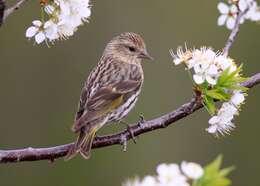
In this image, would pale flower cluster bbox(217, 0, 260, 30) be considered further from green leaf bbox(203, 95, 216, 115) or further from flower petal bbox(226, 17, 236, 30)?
green leaf bbox(203, 95, 216, 115)

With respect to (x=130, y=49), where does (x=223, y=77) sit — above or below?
below

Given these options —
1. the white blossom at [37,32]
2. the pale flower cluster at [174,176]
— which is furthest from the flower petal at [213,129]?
the pale flower cluster at [174,176]

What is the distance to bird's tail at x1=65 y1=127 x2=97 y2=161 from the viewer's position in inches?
234

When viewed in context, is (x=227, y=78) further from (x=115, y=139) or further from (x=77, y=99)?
(x=77, y=99)

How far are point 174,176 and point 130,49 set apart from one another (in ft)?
13.9

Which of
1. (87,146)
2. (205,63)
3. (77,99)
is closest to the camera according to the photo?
(205,63)

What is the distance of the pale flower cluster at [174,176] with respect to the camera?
4.30m

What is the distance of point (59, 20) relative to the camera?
5.71 meters

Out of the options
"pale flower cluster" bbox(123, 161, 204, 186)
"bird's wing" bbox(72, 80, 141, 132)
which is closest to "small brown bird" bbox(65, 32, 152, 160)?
"bird's wing" bbox(72, 80, 141, 132)

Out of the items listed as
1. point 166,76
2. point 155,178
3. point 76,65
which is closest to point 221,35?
point 166,76

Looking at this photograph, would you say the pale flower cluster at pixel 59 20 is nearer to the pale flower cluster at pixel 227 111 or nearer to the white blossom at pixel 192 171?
the pale flower cluster at pixel 227 111

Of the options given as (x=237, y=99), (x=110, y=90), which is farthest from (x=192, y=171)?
(x=110, y=90)

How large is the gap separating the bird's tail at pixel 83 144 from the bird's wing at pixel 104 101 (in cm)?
6

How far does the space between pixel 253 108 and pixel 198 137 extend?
1.03 metres
